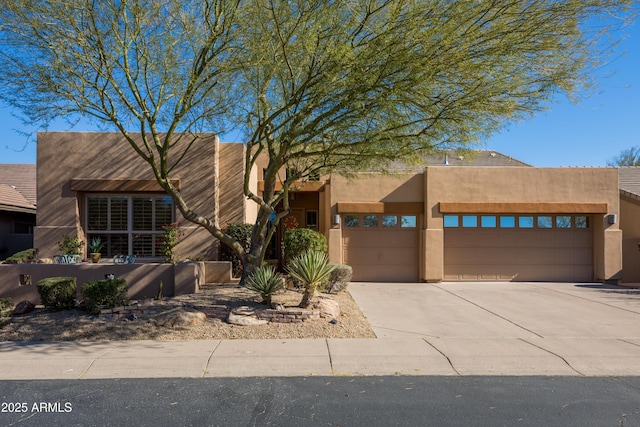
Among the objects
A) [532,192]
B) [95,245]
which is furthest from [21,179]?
[532,192]

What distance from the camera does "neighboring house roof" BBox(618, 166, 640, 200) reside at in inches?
670

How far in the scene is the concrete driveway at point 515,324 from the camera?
6688 mm

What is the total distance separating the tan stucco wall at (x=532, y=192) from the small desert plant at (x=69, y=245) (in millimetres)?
10637

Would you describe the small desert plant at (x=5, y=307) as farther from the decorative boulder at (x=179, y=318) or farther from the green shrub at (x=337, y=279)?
the green shrub at (x=337, y=279)

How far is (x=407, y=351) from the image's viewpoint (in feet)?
23.6

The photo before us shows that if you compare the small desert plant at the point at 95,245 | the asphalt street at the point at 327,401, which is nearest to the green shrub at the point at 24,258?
the small desert plant at the point at 95,245

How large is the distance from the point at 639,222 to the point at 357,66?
46.6 feet

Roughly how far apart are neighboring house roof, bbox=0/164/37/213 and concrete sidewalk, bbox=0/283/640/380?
12516 millimetres

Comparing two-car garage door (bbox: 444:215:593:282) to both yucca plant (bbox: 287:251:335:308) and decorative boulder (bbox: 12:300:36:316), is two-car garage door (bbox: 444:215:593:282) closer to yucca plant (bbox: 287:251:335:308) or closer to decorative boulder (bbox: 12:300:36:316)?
yucca plant (bbox: 287:251:335:308)

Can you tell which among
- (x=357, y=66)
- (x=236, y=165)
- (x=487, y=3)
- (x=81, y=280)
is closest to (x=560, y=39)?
(x=487, y=3)

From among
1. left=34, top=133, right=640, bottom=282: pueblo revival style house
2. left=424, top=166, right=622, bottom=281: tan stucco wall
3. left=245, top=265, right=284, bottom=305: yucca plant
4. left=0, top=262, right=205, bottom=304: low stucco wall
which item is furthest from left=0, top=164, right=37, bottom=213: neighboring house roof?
left=424, top=166, right=622, bottom=281: tan stucco wall

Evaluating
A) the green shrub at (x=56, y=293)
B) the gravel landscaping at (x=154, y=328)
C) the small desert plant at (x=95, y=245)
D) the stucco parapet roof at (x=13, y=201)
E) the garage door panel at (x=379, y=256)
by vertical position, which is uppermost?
the stucco parapet roof at (x=13, y=201)

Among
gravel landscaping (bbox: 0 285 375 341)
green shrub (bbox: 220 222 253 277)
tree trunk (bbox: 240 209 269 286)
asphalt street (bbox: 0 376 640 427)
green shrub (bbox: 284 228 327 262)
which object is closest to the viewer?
asphalt street (bbox: 0 376 640 427)

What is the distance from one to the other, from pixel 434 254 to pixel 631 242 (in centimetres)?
751
